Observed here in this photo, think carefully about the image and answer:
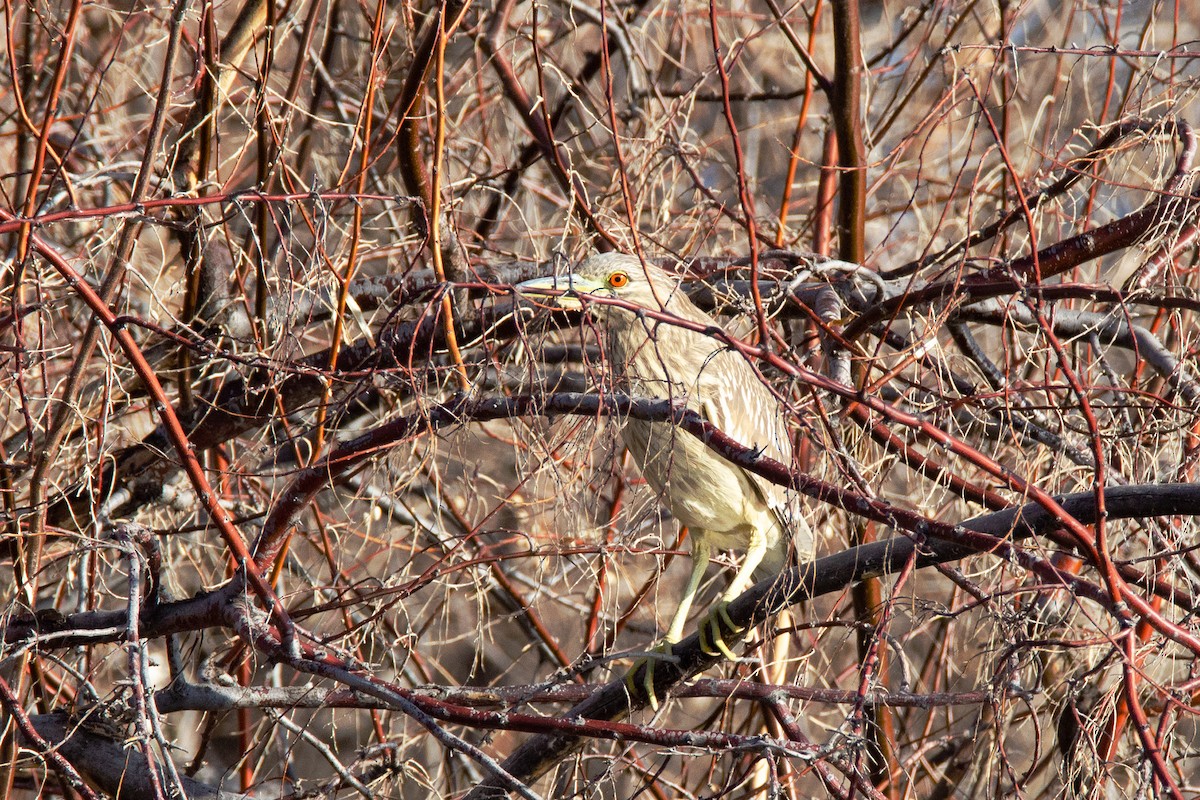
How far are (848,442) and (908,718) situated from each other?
8.41 ft

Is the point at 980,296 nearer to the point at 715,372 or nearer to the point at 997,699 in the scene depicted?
the point at 715,372

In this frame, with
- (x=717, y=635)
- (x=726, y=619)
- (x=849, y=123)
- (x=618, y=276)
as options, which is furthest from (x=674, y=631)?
(x=849, y=123)

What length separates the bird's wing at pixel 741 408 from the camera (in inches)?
148

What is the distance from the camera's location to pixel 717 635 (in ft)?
11.0

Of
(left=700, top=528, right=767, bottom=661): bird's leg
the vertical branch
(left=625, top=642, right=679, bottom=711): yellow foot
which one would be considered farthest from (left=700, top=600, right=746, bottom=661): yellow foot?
the vertical branch

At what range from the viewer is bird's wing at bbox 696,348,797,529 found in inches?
148

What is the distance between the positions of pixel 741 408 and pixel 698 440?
58 cm

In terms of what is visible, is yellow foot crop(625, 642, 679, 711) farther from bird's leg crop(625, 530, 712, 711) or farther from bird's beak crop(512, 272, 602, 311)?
bird's beak crop(512, 272, 602, 311)

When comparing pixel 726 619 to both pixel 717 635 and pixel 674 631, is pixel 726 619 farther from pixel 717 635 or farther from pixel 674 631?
pixel 674 631

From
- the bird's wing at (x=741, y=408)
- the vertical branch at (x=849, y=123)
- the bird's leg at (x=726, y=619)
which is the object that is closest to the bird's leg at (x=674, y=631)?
the bird's leg at (x=726, y=619)

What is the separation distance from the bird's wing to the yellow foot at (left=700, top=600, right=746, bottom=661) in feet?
1.24

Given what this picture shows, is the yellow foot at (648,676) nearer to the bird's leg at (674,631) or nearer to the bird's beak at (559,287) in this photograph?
the bird's leg at (674,631)

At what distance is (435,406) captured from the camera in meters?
2.63

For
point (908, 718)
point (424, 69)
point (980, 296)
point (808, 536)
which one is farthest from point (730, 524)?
point (908, 718)
